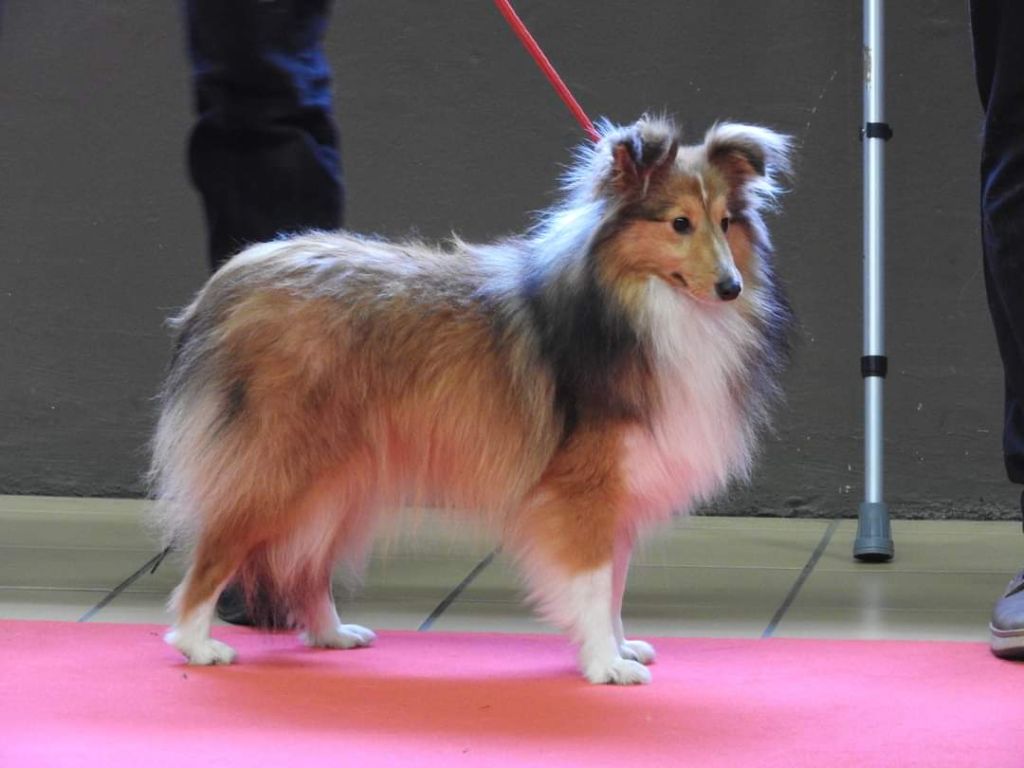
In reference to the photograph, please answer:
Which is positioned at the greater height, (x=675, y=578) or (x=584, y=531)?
(x=584, y=531)

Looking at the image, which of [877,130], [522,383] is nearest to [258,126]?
[522,383]

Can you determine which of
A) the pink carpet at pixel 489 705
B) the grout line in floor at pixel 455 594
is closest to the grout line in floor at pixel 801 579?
the pink carpet at pixel 489 705

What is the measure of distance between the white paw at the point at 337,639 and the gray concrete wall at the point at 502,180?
167cm

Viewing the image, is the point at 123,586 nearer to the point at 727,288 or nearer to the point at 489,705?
the point at 489,705

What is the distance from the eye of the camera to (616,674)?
2.84 m

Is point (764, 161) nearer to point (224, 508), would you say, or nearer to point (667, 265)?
point (667, 265)

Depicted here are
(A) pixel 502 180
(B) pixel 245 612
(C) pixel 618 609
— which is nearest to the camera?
(C) pixel 618 609

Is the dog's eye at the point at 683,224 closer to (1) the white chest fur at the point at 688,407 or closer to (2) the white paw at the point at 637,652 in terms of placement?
(1) the white chest fur at the point at 688,407

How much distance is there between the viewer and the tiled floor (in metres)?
3.38

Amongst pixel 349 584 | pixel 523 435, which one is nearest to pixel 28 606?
pixel 349 584

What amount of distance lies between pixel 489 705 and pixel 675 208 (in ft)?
2.97

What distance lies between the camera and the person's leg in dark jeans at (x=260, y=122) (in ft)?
10.6

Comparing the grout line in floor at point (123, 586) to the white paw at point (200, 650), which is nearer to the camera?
the white paw at point (200, 650)

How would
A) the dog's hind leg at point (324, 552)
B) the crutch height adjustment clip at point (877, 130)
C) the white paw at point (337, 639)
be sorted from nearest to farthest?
the dog's hind leg at point (324, 552) → the white paw at point (337, 639) → the crutch height adjustment clip at point (877, 130)
